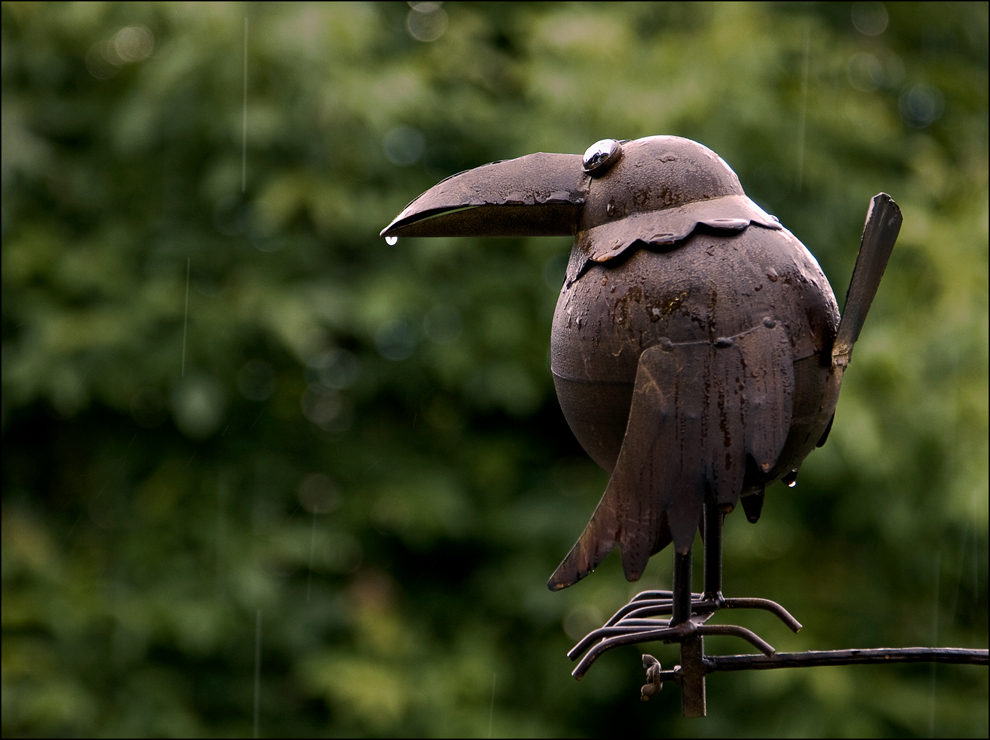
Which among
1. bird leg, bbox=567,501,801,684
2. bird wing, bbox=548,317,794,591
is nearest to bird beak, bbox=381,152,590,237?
bird wing, bbox=548,317,794,591

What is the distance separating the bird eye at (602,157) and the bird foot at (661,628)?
470 millimetres

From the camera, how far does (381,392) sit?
2.73 meters

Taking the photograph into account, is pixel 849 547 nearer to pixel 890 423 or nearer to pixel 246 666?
pixel 890 423

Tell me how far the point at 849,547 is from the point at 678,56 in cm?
151

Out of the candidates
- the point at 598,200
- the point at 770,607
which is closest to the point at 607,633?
the point at 770,607

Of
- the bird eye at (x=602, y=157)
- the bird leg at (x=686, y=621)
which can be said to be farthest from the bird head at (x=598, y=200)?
the bird leg at (x=686, y=621)

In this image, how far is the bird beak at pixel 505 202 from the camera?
Result: 0.95 metres

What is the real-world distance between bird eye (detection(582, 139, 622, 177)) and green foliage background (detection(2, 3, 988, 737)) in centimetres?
138

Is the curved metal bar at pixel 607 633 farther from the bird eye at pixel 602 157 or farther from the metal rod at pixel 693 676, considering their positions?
the bird eye at pixel 602 157

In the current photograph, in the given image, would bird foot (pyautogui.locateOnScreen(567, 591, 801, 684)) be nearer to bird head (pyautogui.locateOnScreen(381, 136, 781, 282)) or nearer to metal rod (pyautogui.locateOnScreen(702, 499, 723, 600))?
metal rod (pyautogui.locateOnScreen(702, 499, 723, 600))

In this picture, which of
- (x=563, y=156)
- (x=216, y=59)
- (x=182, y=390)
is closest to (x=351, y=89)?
(x=216, y=59)

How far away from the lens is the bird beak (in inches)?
37.5

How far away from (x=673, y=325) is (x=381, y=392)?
1930mm

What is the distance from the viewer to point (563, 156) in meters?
1.02
